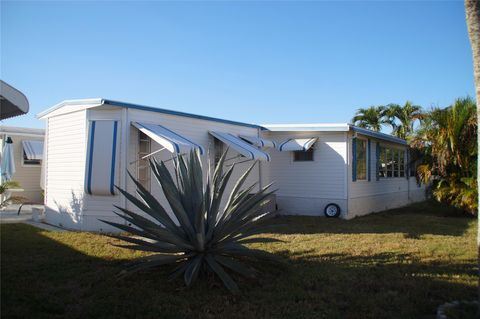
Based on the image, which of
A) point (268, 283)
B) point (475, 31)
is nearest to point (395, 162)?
point (268, 283)

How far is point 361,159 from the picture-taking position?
45.5 ft

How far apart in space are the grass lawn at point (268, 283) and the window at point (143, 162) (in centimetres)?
190

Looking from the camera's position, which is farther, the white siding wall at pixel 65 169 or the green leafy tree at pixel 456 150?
the green leafy tree at pixel 456 150

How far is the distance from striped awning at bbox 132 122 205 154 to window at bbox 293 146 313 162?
524 cm

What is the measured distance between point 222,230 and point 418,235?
5802 millimetres

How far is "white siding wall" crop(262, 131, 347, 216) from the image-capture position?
12.7 m

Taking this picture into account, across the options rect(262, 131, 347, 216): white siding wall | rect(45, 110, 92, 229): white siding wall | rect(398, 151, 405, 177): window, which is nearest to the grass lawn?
rect(45, 110, 92, 229): white siding wall

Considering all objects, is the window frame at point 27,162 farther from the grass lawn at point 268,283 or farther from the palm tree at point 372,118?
the palm tree at point 372,118

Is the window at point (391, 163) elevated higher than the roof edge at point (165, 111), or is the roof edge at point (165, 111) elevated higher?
the roof edge at point (165, 111)

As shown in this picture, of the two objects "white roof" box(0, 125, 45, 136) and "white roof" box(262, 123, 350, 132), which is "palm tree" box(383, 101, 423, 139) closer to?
"white roof" box(262, 123, 350, 132)

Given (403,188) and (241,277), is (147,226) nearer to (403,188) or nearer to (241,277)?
(241,277)

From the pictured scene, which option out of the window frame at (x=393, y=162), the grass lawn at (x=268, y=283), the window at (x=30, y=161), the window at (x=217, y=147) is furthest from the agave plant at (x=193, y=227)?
the window at (x=30, y=161)

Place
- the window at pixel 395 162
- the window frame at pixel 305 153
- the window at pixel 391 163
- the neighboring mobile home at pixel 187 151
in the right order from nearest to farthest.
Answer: the neighboring mobile home at pixel 187 151 < the window frame at pixel 305 153 < the window at pixel 391 163 < the window at pixel 395 162

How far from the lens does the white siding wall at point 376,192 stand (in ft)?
43.2
